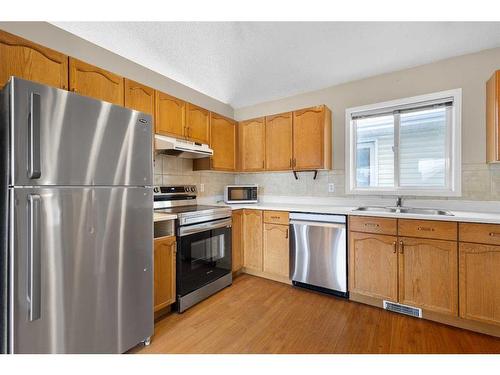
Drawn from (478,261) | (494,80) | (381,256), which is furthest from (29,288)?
(494,80)

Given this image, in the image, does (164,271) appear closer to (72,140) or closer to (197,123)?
(72,140)

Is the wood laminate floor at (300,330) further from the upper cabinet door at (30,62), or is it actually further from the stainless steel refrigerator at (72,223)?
the upper cabinet door at (30,62)

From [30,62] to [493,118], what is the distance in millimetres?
3553

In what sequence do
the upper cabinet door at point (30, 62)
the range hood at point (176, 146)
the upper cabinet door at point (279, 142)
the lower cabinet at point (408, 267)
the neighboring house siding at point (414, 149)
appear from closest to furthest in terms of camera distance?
1. the upper cabinet door at point (30, 62)
2. the lower cabinet at point (408, 267)
3. the range hood at point (176, 146)
4. the neighboring house siding at point (414, 149)
5. the upper cabinet door at point (279, 142)

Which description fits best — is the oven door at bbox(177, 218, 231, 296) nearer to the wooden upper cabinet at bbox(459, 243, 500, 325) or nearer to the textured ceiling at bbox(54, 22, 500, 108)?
the textured ceiling at bbox(54, 22, 500, 108)

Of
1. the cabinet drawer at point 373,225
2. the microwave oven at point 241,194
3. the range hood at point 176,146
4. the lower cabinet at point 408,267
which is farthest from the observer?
the microwave oven at point 241,194

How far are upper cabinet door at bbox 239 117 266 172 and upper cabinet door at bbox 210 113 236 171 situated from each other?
131 mm

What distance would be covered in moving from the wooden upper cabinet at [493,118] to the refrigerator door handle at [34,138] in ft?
10.4

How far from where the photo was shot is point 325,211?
235 cm

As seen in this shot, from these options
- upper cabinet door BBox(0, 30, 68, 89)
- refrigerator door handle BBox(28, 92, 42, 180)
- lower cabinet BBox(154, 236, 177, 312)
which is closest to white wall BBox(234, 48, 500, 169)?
lower cabinet BBox(154, 236, 177, 312)

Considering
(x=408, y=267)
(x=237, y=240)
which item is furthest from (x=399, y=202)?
(x=237, y=240)

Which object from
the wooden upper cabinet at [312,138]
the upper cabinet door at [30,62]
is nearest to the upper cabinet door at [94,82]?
the upper cabinet door at [30,62]

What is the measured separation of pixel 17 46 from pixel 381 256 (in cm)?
313

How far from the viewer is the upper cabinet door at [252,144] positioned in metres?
3.18
